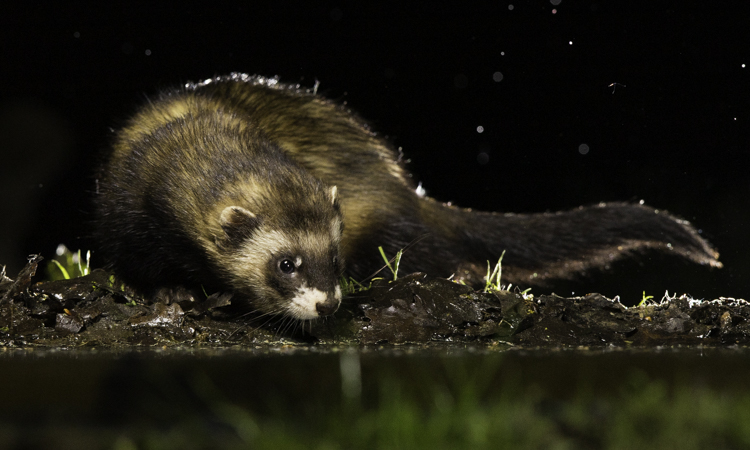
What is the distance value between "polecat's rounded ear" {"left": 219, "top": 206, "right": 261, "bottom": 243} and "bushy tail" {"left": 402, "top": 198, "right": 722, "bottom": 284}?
1871 mm

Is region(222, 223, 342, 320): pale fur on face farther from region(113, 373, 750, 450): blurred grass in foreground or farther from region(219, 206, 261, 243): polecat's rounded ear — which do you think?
region(113, 373, 750, 450): blurred grass in foreground

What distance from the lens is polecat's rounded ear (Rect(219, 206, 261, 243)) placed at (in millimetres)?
4395

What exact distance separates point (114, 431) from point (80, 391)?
Result: 1.84ft

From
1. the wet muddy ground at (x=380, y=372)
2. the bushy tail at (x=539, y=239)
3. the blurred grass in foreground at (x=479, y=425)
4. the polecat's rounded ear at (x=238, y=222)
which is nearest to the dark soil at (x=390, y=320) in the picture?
the wet muddy ground at (x=380, y=372)

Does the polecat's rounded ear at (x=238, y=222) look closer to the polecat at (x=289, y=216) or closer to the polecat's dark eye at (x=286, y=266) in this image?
the polecat at (x=289, y=216)

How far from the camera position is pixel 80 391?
2410 mm

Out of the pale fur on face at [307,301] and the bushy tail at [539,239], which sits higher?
the bushy tail at [539,239]

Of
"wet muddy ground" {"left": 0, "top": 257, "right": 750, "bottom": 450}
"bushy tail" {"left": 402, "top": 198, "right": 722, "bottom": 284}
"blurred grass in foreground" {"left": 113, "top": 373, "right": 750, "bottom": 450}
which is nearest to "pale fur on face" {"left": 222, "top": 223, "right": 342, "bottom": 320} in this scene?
"wet muddy ground" {"left": 0, "top": 257, "right": 750, "bottom": 450}

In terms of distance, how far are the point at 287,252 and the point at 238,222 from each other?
1.31 feet

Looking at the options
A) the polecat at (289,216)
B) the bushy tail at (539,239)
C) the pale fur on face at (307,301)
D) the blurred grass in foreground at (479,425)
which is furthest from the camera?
the bushy tail at (539,239)

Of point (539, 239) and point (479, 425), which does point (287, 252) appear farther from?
point (539, 239)

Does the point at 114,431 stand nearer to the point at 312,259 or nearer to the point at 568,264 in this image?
the point at 312,259

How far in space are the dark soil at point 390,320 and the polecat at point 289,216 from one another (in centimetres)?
33

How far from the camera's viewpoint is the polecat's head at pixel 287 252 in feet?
14.1
